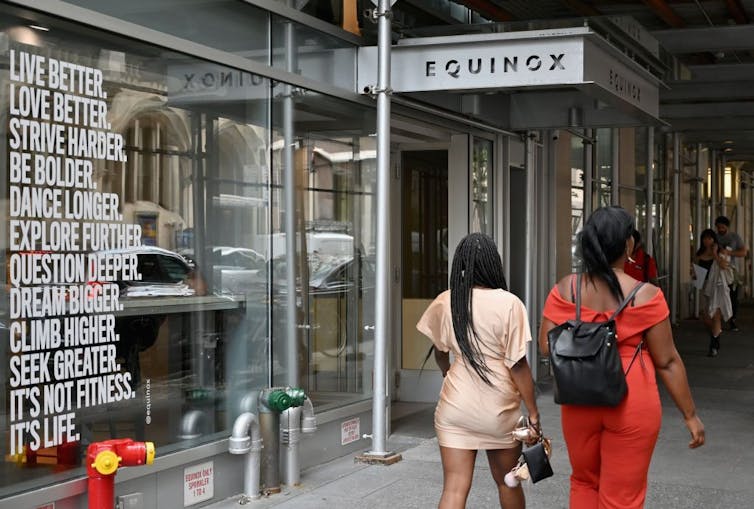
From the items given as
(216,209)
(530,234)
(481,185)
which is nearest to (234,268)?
(216,209)

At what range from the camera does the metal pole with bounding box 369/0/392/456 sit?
8.19 m

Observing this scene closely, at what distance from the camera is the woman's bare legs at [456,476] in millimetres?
5172

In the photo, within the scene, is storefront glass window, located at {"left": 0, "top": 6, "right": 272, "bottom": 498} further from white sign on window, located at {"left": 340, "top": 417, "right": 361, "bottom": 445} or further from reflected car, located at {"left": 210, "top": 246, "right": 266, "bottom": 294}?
white sign on window, located at {"left": 340, "top": 417, "right": 361, "bottom": 445}

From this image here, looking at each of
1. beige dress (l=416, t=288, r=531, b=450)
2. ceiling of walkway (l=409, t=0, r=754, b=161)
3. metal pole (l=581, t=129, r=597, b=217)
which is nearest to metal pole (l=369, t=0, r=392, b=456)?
ceiling of walkway (l=409, t=0, r=754, b=161)

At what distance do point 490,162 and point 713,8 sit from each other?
115 inches

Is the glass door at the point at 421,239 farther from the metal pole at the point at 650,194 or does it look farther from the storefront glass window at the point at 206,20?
the metal pole at the point at 650,194

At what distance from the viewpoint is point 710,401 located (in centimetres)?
1141

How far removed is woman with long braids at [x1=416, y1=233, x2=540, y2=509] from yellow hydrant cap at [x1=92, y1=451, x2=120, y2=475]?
1435 mm

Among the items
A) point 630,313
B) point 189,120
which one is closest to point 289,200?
point 189,120

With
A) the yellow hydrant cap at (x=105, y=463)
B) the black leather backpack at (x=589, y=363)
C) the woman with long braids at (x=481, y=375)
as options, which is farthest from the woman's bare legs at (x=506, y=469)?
the yellow hydrant cap at (x=105, y=463)

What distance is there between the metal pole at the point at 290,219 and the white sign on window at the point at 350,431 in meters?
0.68

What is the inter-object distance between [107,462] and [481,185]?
6.68 meters

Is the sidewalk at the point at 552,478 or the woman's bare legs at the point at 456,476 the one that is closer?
the woman's bare legs at the point at 456,476

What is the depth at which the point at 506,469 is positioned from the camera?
5.25 meters
